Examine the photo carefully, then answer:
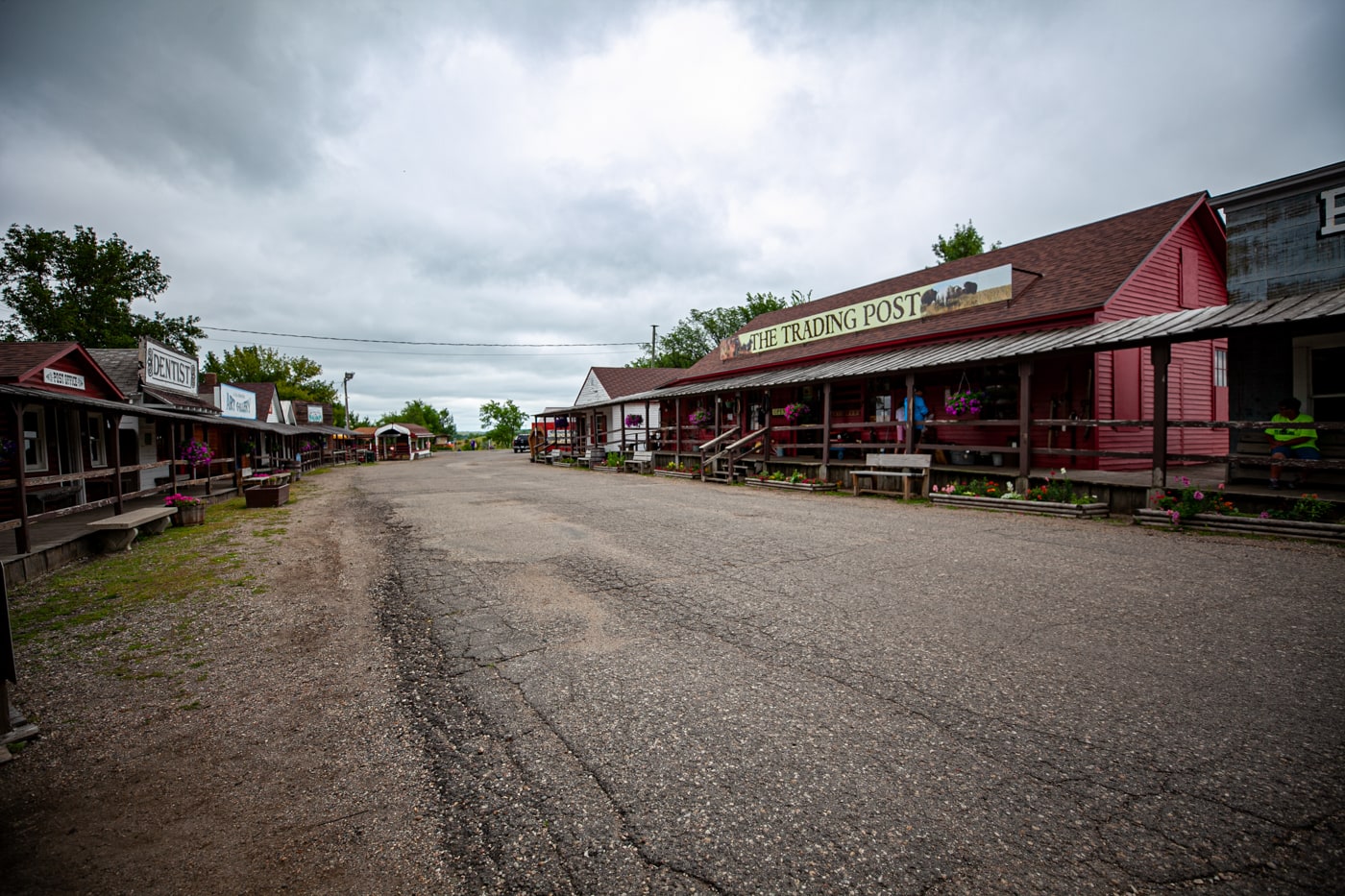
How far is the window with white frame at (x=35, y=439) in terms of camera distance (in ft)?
41.4

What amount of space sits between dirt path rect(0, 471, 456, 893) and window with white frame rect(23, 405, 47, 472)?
11.9 m

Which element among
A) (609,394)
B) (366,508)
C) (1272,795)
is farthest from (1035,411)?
(609,394)

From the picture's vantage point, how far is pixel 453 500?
1388 centimetres

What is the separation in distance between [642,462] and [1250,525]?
1847 cm

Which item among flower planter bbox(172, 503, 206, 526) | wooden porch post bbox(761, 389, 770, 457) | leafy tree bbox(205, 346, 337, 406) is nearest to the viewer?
flower planter bbox(172, 503, 206, 526)

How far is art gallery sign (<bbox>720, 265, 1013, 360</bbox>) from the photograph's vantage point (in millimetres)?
15476

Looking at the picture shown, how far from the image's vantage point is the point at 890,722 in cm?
297

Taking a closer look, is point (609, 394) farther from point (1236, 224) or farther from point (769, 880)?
point (769, 880)

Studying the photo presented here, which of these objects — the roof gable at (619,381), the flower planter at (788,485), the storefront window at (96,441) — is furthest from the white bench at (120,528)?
the roof gable at (619,381)

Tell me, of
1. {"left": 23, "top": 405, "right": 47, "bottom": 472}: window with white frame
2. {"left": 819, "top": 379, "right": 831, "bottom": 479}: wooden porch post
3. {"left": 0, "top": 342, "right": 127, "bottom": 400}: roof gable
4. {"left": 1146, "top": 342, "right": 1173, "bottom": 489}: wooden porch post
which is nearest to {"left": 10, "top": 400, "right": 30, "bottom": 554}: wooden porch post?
{"left": 0, "top": 342, "right": 127, "bottom": 400}: roof gable

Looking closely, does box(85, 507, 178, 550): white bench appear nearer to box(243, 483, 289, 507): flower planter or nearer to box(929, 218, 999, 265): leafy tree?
box(243, 483, 289, 507): flower planter

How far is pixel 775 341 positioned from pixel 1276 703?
827 inches

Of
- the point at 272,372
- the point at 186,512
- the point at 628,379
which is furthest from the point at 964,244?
the point at 272,372

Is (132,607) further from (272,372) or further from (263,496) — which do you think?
(272,372)
